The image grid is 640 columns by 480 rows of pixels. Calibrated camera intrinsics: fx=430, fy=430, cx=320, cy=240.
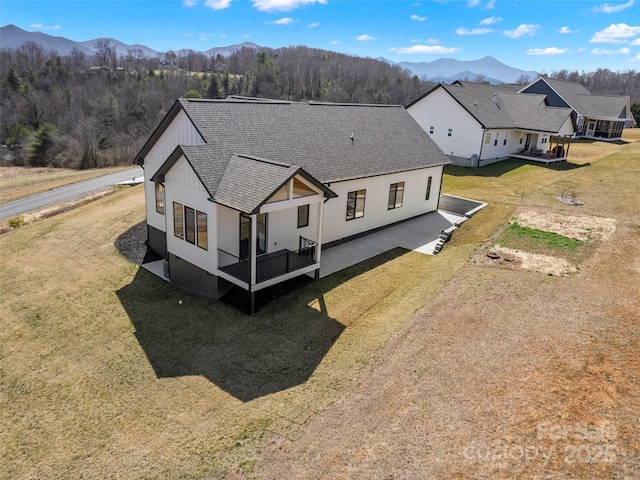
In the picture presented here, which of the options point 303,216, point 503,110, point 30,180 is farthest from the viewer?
point 30,180

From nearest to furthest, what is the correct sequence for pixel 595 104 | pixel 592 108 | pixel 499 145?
pixel 499 145 < pixel 592 108 < pixel 595 104

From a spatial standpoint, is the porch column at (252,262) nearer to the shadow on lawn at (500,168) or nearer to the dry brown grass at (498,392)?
the dry brown grass at (498,392)

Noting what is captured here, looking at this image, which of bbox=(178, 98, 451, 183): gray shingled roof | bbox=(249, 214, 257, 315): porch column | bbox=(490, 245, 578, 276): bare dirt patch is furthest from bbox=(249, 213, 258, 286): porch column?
bbox=(490, 245, 578, 276): bare dirt patch

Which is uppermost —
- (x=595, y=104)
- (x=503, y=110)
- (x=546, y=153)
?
Answer: (x=595, y=104)

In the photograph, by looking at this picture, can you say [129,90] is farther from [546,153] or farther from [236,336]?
[236,336]

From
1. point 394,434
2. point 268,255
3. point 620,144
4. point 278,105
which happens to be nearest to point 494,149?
point 620,144

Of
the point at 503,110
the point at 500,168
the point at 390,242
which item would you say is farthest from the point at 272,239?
the point at 503,110

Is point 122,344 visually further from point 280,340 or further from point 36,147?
point 36,147
